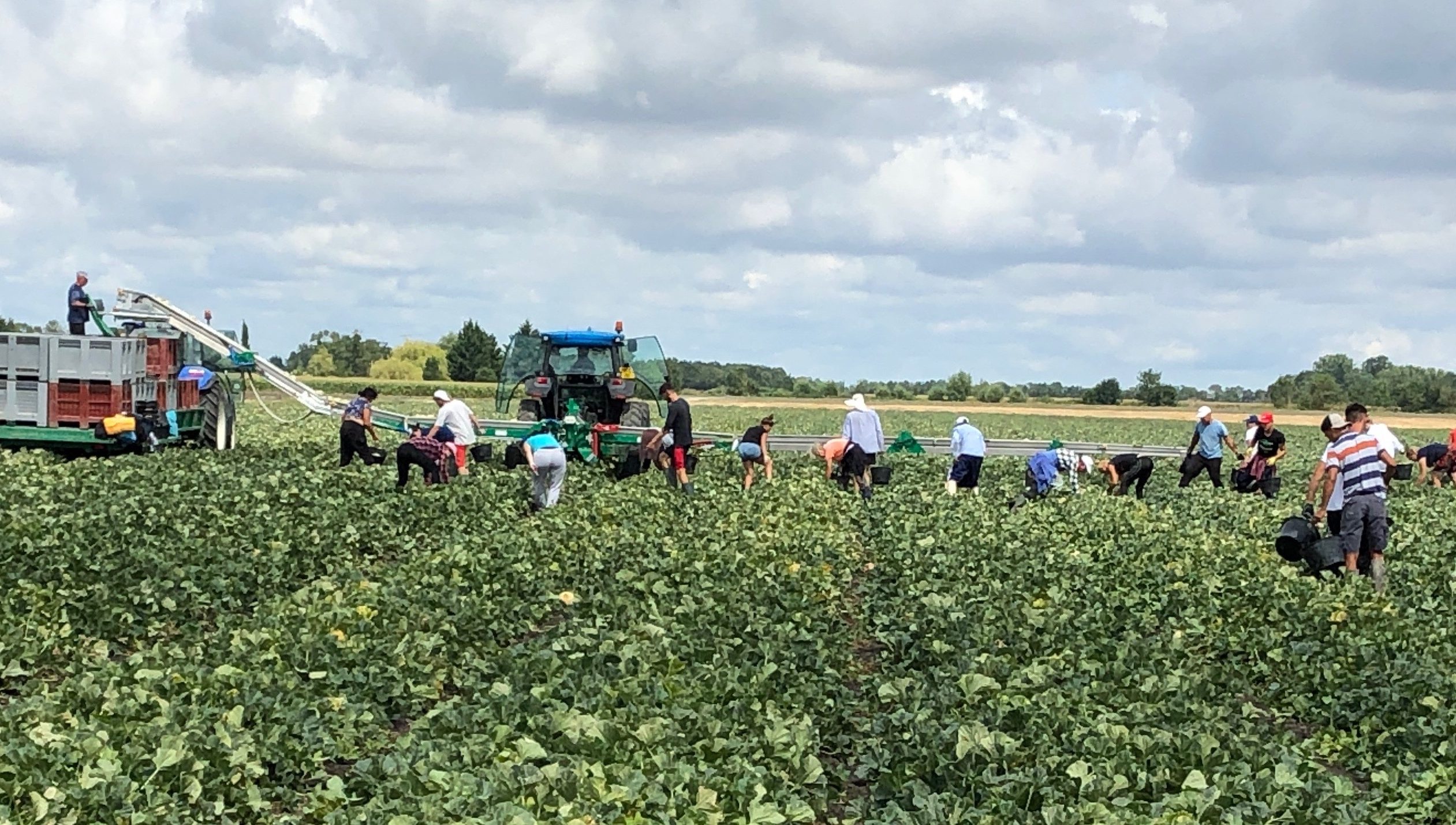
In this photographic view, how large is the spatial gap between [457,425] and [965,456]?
21.1 feet

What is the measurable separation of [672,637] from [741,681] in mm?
1233

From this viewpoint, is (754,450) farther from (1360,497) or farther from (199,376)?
(1360,497)

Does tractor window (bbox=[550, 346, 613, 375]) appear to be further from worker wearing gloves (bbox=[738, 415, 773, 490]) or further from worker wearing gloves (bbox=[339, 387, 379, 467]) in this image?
worker wearing gloves (bbox=[339, 387, 379, 467])

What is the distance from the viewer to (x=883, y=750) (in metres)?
7.09

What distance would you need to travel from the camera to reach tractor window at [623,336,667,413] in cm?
2256

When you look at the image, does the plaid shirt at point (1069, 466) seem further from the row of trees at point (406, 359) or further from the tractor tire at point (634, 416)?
the row of trees at point (406, 359)

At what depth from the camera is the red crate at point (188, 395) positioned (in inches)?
879

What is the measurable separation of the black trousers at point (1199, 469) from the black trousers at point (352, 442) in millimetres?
11288

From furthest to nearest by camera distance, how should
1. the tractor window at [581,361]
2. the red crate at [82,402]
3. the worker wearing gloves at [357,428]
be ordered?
the tractor window at [581,361] → the red crate at [82,402] → the worker wearing gloves at [357,428]

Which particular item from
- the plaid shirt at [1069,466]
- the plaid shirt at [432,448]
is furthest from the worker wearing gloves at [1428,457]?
the plaid shirt at [432,448]

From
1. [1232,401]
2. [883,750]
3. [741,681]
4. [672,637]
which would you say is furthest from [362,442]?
[1232,401]

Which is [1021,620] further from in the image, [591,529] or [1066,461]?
[1066,461]

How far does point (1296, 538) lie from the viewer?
13.0 m

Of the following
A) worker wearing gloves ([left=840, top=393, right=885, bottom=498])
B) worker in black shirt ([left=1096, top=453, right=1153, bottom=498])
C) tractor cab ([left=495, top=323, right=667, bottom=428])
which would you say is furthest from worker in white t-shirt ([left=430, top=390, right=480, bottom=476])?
worker in black shirt ([left=1096, top=453, right=1153, bottom=498])
